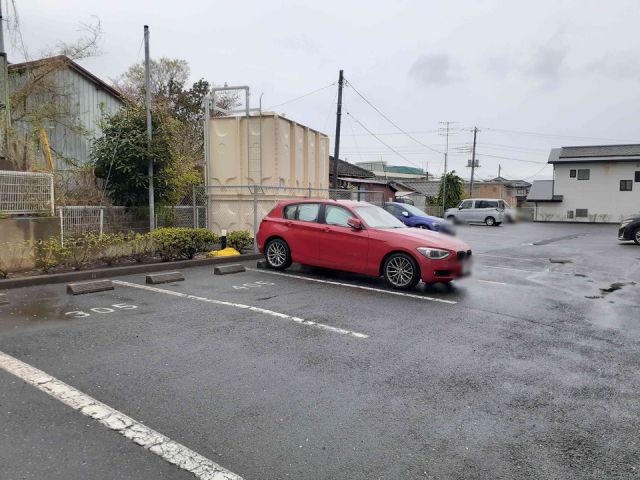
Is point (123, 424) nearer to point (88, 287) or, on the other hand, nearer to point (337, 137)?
point (88, 287)

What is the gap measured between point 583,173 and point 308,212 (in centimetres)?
3527

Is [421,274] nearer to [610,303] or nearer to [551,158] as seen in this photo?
[610,303]

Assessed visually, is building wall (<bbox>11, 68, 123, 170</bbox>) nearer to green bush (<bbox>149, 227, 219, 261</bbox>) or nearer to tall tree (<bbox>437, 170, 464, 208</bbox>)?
green bush (<bbox>149, 227, 219, 261</bbox>)

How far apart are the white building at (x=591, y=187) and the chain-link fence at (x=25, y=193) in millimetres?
37437

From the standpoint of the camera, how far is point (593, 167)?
1451 inches

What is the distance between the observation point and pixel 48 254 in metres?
8.26

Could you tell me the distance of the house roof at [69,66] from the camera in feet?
48.4

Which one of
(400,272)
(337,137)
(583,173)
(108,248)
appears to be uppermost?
Answer: (337,137)

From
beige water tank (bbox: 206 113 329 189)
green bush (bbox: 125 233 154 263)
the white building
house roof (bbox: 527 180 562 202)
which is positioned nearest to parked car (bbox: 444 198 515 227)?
house roof (bbox: 527 180 562 202)

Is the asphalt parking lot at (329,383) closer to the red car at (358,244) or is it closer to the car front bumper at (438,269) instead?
the car front bumper at (438,269)

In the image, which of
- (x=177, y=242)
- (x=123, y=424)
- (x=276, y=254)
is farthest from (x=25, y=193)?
(x=123, y=424)

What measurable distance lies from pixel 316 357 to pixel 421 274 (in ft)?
11.9

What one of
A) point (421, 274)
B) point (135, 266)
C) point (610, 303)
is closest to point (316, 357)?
point (421, 274)

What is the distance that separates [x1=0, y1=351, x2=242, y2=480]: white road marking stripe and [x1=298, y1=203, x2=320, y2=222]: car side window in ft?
18.9
